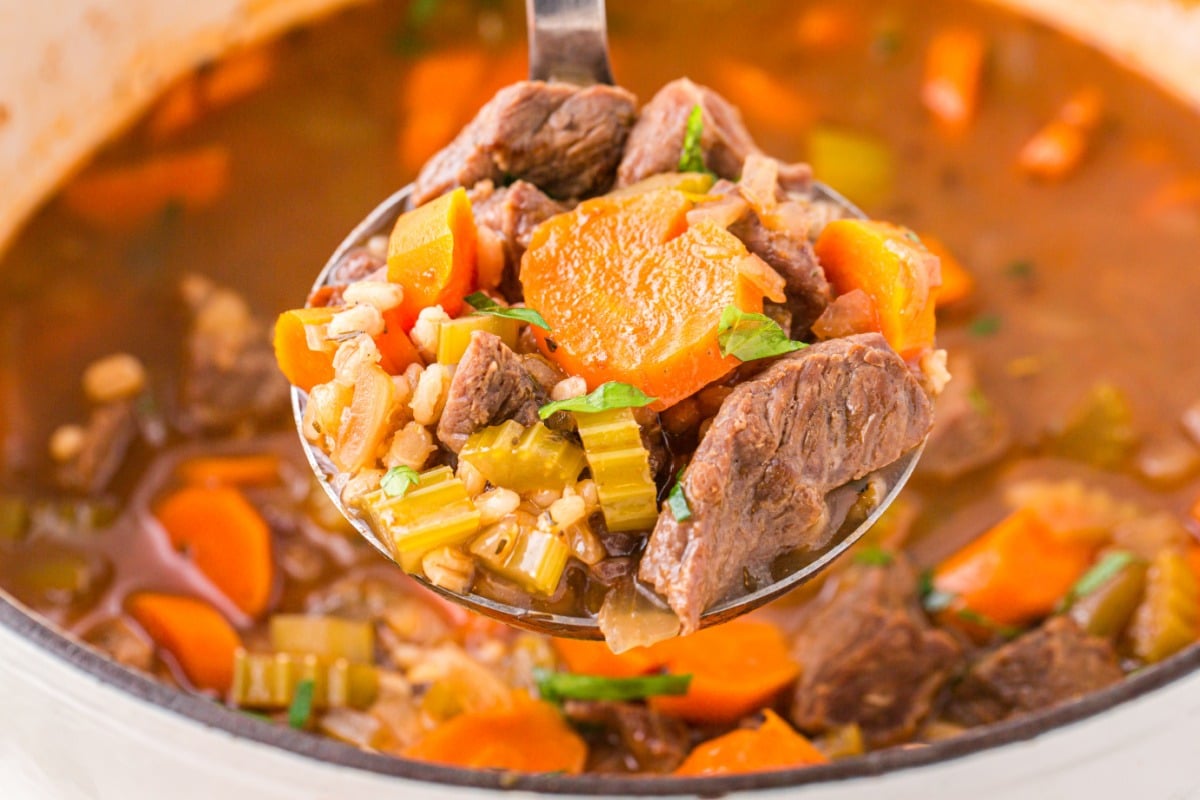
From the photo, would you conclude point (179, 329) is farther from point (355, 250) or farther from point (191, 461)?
point (355, 250)

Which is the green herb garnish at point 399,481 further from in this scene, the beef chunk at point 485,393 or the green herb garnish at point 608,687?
the green herb garnish at point 608,687

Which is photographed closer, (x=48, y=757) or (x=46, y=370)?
(x=48, y=757)

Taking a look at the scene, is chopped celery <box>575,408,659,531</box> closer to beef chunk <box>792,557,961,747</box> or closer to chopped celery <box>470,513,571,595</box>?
chopped celery <box>470,513,571,595</box>

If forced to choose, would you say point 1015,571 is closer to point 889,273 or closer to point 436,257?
point 889,273

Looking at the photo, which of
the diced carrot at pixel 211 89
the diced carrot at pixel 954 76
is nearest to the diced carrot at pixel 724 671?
the diced carrot at pixel 954 76

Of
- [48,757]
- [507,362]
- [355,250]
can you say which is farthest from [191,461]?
[507,362]

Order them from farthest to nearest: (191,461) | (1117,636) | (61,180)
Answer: (61,180)
(191,461)
(1117,636)

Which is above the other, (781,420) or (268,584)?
(781,420)

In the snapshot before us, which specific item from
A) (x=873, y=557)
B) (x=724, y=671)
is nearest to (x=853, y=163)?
(x=873, y=557)
